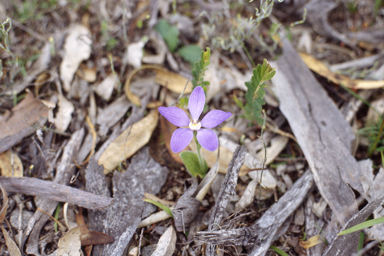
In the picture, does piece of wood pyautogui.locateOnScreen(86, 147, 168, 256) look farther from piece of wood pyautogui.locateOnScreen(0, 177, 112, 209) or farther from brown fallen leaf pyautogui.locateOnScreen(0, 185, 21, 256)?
brown fallen leaf pyautogui.locateOnScreen(0, 185, 21, 256)

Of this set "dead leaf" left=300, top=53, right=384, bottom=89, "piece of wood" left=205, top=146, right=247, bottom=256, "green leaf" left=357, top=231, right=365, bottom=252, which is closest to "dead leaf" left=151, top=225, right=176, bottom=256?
"piece of wood" left=205, top=146, right=247, bottom=256

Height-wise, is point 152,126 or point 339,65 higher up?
point 339,65

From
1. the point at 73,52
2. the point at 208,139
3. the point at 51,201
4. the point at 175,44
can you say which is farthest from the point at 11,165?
the point at 175,44

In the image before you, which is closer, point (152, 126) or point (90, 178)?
point (90, 178)

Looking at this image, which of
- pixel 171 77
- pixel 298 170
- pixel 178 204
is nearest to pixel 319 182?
pixel 298 170

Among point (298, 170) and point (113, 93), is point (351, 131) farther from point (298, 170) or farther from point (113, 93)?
point (113, 93)

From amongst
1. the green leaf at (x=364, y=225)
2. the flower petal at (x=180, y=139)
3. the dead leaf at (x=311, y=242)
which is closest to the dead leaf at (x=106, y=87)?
the flower petal at (x=180, y=139)
